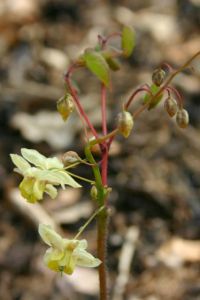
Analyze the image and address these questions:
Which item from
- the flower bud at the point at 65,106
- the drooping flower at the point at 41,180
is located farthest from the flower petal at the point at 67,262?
the flower bud at the point at 65,106

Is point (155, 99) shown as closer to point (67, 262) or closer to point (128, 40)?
point (128, 40)

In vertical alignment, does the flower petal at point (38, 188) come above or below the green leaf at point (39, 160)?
below

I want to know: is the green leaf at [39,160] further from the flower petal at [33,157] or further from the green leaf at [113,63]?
the green leaf at [113,63]

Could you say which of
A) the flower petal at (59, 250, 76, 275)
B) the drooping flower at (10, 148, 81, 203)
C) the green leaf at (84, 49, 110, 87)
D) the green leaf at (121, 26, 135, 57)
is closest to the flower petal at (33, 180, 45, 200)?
the drooping flower at (10, 148, 81, 203)

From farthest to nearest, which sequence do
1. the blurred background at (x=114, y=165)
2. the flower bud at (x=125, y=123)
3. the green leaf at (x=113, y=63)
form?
the blurred background at (x=114, y=165) < the green leaf at (x=113, y=63) < the flower bud at (x=125, y=123)

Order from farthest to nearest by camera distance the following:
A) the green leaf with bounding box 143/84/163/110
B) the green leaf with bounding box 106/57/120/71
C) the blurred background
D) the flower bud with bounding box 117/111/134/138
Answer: the blurred background → the green leaf with bounding box 106/57/120/71 → the green leaf with bounding box 143/84/163/110 → the flower bud with bounding box 117/111/134/138

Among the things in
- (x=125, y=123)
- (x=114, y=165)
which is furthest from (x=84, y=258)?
(x=114, y=165)

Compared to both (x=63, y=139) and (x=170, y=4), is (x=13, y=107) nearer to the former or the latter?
(x=63, y=139)

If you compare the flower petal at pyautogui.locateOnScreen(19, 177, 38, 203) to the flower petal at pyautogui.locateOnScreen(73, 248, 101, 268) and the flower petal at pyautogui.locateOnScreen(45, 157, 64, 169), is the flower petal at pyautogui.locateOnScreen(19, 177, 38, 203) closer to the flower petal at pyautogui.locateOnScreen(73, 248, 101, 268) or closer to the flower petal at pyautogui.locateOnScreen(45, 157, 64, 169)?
the flower petal at pyautogui.locateOnScreen(45, 157, 64, 169)
